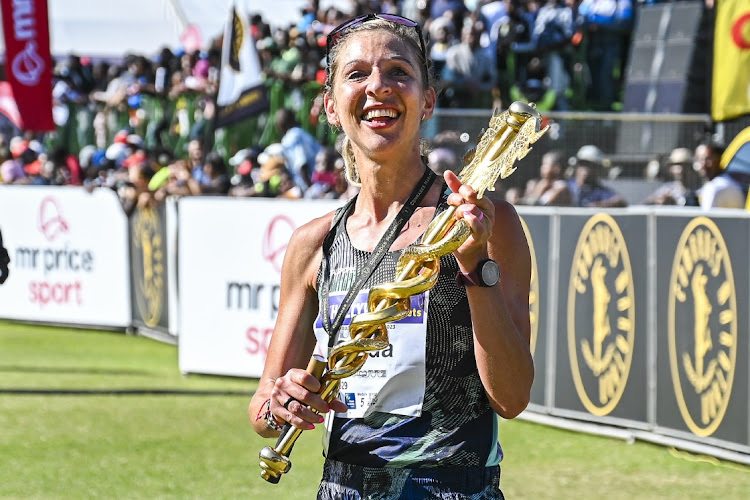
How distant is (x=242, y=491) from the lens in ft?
23.9

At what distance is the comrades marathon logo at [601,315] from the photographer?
8812mm

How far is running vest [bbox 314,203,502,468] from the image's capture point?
2.86 metres

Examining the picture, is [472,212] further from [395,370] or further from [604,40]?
[604,40]

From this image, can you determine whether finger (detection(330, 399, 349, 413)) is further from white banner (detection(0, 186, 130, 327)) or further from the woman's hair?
white banner (detection(0, 186, 130, 327))

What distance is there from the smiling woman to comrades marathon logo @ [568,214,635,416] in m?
6.00

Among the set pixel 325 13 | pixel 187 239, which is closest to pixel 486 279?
pixel 187 239

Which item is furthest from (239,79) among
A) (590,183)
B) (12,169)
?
(12,169)

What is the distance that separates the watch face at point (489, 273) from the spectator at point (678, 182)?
9.31 meters

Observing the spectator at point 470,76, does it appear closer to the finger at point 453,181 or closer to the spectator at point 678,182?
the spectator at point 678,182

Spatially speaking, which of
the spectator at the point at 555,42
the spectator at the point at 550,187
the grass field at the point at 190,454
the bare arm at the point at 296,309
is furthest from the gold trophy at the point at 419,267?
the spectator at the point at 555,42

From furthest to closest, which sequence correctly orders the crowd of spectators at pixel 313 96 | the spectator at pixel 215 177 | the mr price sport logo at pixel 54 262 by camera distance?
the mr price sport logo at pixel 54 262, the spectator at pixel 215 177, the crowd of spectators at pixel 313 96

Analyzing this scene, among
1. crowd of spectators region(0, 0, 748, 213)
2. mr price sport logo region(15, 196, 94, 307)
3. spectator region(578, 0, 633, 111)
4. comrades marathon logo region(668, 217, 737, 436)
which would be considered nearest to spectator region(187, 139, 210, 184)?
crowd of spectators region(0, 0, 748, 213)

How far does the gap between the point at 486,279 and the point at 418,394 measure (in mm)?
Result: 393

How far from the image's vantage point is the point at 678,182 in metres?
12.3
